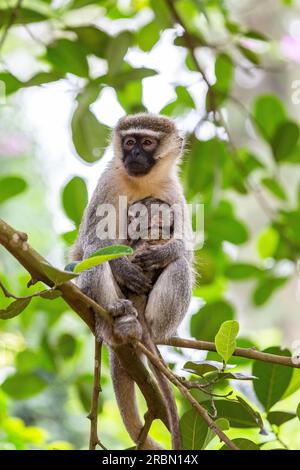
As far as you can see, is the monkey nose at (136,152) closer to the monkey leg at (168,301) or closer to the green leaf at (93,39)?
the green leaf at (93,39)

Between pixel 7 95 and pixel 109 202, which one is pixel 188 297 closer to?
pixel 109 202

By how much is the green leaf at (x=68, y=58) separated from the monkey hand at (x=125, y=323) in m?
1.41

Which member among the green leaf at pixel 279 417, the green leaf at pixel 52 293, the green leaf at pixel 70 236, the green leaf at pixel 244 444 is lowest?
the green leaf at pixel 244 444

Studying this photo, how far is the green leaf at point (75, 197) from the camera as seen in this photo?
3586mm

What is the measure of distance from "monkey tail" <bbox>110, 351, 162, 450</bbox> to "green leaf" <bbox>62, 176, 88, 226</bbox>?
82cm

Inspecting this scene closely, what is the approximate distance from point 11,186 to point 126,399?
49.2 inches

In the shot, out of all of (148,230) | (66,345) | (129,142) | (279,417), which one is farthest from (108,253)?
(129,142)

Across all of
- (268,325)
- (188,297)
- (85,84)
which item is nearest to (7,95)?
(85,84)

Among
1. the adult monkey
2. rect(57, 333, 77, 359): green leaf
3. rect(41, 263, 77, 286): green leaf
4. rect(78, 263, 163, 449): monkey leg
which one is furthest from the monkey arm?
rect(41, 263, 77, 286): green leaf

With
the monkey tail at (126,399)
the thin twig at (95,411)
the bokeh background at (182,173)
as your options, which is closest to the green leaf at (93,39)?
the bokeh background at (182,173)

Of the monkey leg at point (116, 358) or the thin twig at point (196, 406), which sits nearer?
the thin twig at point (196, 406)

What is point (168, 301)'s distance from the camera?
3.36m

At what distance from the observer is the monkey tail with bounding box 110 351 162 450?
125 inches

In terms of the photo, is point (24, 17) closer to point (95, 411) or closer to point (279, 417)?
point (95, 411)
